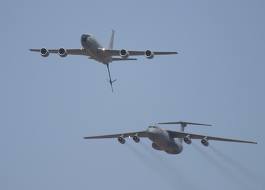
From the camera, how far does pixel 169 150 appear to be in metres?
96.3

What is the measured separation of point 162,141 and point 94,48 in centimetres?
1725

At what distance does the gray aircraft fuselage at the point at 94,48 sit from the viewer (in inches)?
3317

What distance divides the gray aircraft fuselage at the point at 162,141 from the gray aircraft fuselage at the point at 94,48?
12.5 meters

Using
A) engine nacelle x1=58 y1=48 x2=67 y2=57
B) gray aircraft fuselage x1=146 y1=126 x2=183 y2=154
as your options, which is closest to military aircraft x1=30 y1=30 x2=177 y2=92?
engine nacelle x1=58 y1=48 x2=67 y2=57

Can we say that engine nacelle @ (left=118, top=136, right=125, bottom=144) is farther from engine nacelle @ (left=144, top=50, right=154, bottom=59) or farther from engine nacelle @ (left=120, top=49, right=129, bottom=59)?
engine nacelle @ (left=144, top=50, right=154, bottom=59)

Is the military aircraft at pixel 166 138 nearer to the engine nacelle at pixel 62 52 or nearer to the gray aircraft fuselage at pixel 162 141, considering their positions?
the gray aircraft fuselage at pixel 162 141

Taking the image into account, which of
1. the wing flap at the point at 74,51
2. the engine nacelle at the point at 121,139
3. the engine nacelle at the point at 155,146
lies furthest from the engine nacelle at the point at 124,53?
the engine nacelle at the point at 155,146

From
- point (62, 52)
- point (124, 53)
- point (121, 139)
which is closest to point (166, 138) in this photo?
point (121, 139)

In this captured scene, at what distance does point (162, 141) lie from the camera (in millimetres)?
94000

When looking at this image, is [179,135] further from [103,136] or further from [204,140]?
[103,136]

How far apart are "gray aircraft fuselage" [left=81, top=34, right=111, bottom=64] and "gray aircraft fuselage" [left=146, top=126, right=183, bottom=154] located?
12.5 m

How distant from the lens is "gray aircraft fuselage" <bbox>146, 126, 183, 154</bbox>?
308 feet

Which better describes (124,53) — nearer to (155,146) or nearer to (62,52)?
(62,52)

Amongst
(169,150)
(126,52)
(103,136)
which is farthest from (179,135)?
(126,52)
